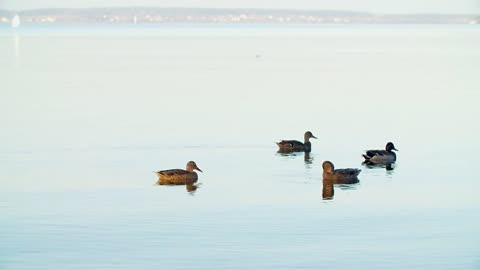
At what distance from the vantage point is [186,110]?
159ft

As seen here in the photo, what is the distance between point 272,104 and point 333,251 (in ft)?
101

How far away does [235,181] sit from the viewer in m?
29.1

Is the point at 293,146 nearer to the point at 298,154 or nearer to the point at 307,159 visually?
the point at 298,154

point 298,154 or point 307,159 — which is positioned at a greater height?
point 298,154

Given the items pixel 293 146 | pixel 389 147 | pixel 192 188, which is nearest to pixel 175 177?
pixel 192 188

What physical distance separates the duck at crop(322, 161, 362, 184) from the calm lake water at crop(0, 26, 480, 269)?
0.32m

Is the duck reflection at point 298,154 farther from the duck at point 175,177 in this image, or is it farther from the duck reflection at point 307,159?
the duck at point 175,177

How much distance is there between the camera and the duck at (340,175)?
94.4 feet

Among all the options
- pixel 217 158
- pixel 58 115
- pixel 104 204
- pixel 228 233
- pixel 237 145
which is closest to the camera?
pixel 228 233

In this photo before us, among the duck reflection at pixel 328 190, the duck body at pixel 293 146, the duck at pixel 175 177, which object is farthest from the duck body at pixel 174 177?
the duck body at pixel 293 146

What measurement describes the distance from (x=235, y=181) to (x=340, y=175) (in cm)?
237

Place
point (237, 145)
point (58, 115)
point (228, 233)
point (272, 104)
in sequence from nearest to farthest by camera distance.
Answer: point (228, 233) < point (237, 145) < point (58, 115) < point (272, 104)

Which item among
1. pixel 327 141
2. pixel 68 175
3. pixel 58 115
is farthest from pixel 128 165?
pixel 58 115

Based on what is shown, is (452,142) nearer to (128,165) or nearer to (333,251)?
(128,165)
